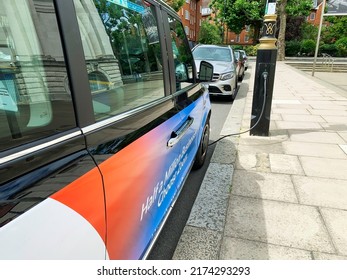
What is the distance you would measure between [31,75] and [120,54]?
0.66 metres

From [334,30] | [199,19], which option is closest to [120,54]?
[334,30]

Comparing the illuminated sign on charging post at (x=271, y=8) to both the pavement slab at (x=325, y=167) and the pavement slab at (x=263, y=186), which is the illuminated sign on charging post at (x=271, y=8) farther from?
the pavement slab at (x=263, y=186)

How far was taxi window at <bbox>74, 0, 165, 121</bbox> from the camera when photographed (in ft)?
4.34

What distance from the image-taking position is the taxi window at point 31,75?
0.98 metres

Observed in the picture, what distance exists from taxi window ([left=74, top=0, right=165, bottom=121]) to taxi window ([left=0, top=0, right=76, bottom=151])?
18 cm

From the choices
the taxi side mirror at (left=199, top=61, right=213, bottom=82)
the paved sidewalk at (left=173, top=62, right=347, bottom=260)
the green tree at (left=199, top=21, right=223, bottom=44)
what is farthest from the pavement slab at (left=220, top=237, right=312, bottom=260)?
the green tree at (left=199, top=21, right=223, bottom=44)

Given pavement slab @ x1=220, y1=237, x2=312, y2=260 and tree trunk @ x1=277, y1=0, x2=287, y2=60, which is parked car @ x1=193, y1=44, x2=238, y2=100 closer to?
pavement slab @ x1=220, y1=237, x2=312, y2=260

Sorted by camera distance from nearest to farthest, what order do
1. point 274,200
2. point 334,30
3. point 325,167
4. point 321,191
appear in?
1. point 274,200
2. point 321,191
3. point 325,167
4. point 334,30

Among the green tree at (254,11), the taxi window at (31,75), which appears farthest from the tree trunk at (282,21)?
the taxi window at (31,75)

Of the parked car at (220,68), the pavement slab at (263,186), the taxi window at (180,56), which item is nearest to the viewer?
the taxi window at (180,56)

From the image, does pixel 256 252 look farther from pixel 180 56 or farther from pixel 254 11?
pixel 254 11

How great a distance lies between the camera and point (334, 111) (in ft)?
24.5

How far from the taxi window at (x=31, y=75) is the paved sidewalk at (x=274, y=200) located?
5.49ft

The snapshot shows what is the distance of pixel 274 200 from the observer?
312 cm
